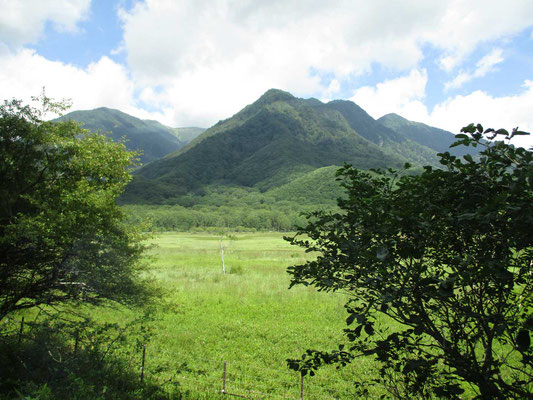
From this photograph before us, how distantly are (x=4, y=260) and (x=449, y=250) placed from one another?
10974 mm

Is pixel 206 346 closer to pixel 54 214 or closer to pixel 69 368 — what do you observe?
pixel 69 368

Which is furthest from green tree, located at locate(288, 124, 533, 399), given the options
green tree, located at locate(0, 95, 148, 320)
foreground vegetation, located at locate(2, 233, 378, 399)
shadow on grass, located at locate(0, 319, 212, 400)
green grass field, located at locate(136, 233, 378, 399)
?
green tree, located at locate(0, 95, 148, 320)

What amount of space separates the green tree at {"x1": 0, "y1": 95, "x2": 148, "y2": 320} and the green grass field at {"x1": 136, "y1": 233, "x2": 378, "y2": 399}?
118 inches

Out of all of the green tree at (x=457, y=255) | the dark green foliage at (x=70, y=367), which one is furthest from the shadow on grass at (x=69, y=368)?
the green tree at (x=457, y=255)

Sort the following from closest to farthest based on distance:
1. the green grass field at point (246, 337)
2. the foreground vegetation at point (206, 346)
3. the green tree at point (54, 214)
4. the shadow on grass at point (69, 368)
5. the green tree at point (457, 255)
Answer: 1. the green tree at point (457, 255)
2. the shadow on grass at point (69, 368)
3. the green tree at point (54, 214)
4. the foreground vegetation at point (206, 346)
5. the green grass field at point (246, 337)

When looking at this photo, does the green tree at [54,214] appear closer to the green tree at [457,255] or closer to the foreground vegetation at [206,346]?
the foreground vegetation at [206,346]

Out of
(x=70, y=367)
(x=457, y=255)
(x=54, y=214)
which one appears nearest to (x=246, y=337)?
(x=70, y=367)

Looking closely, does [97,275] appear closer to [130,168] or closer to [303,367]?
[130,168]

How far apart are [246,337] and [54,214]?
10032mm

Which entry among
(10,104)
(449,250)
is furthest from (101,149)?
(449,250)

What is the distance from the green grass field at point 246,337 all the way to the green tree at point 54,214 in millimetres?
2997

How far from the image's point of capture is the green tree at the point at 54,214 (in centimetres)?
807

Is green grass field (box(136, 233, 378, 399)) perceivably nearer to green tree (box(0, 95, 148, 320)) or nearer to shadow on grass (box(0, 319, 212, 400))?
shadow on grass (box(0, 319, 212, 400))

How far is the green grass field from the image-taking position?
9.69m
